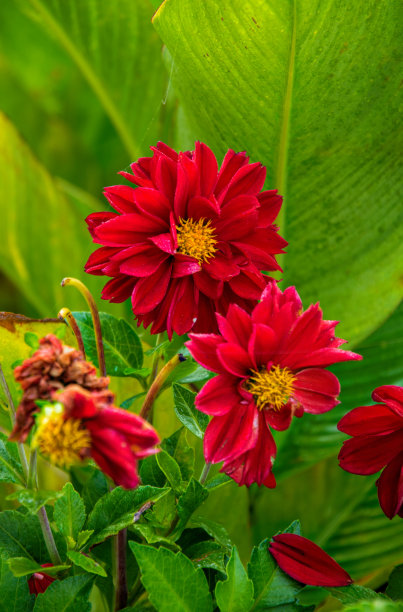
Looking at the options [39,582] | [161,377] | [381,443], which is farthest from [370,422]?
[39,582]

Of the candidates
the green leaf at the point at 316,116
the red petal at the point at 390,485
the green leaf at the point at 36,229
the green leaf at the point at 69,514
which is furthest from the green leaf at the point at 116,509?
the green leaf at the point at 36,229

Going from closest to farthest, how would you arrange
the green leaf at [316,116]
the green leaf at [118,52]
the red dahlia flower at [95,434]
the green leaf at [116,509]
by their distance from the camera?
the red dahlia flower at [95,434] → the green leaf at [116,509] → the green leaf at [316,116] → the green leaf at [118,52]

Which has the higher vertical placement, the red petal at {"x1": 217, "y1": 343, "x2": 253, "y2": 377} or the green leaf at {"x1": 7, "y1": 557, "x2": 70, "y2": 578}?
Answer: the red petal at {"x1": 217, "y1": 343, "x2": 253, "y2": 377}

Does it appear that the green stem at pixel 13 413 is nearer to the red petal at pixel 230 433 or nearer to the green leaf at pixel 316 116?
the red petal at pixel 230 433

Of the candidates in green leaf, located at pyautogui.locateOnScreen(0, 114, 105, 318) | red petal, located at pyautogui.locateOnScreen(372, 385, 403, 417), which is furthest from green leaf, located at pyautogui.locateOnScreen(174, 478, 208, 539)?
green leaf, located at pyautogui.locateOnScreen(0, 114, 105, 318)

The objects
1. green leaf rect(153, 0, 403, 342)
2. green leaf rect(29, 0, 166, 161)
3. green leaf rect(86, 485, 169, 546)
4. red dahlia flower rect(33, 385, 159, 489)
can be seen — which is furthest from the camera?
green leaf rect(29, 0, 166, 161)

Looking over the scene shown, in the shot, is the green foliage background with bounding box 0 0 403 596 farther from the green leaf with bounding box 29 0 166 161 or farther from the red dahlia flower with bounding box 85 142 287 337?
the red dahlia flower with bounding box 85 142 287 337
